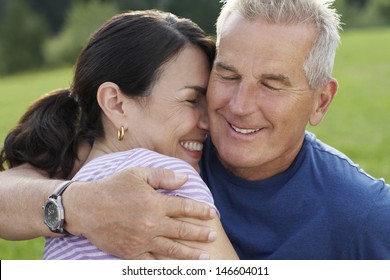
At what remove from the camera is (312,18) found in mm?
3250

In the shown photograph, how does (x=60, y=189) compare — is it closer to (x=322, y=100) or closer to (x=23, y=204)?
(x=23, y=204)

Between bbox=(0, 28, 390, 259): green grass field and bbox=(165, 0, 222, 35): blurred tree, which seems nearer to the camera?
bbox=(0, 28, 390, 259): green grass field

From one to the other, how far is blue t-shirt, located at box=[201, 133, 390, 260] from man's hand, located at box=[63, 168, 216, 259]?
67 centimetres

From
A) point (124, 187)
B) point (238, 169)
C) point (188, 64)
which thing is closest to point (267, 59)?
point (188, 64)

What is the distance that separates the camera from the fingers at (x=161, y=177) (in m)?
2.71

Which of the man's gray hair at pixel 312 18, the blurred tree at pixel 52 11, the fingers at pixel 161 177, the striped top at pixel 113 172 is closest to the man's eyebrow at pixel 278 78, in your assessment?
the man's gray hair at pixel 312 18

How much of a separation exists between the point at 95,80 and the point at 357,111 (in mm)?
11911

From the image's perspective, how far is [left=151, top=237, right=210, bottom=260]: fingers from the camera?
274 centimetres

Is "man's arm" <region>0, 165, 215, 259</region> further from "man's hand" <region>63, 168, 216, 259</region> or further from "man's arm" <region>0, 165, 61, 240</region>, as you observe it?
"man's arm" <region>0, 165, 61, 240</region>

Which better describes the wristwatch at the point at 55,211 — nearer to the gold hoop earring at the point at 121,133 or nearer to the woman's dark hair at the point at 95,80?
the gold hoop earring at the point at 121,133

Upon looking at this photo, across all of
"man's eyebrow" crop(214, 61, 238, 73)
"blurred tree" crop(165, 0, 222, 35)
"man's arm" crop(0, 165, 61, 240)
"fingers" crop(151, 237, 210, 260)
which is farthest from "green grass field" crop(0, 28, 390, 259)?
"blurred tree" crop(165, 0, 222, 35)

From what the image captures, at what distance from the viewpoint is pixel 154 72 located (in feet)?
10.5

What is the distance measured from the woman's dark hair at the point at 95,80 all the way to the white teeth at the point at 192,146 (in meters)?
0.36
